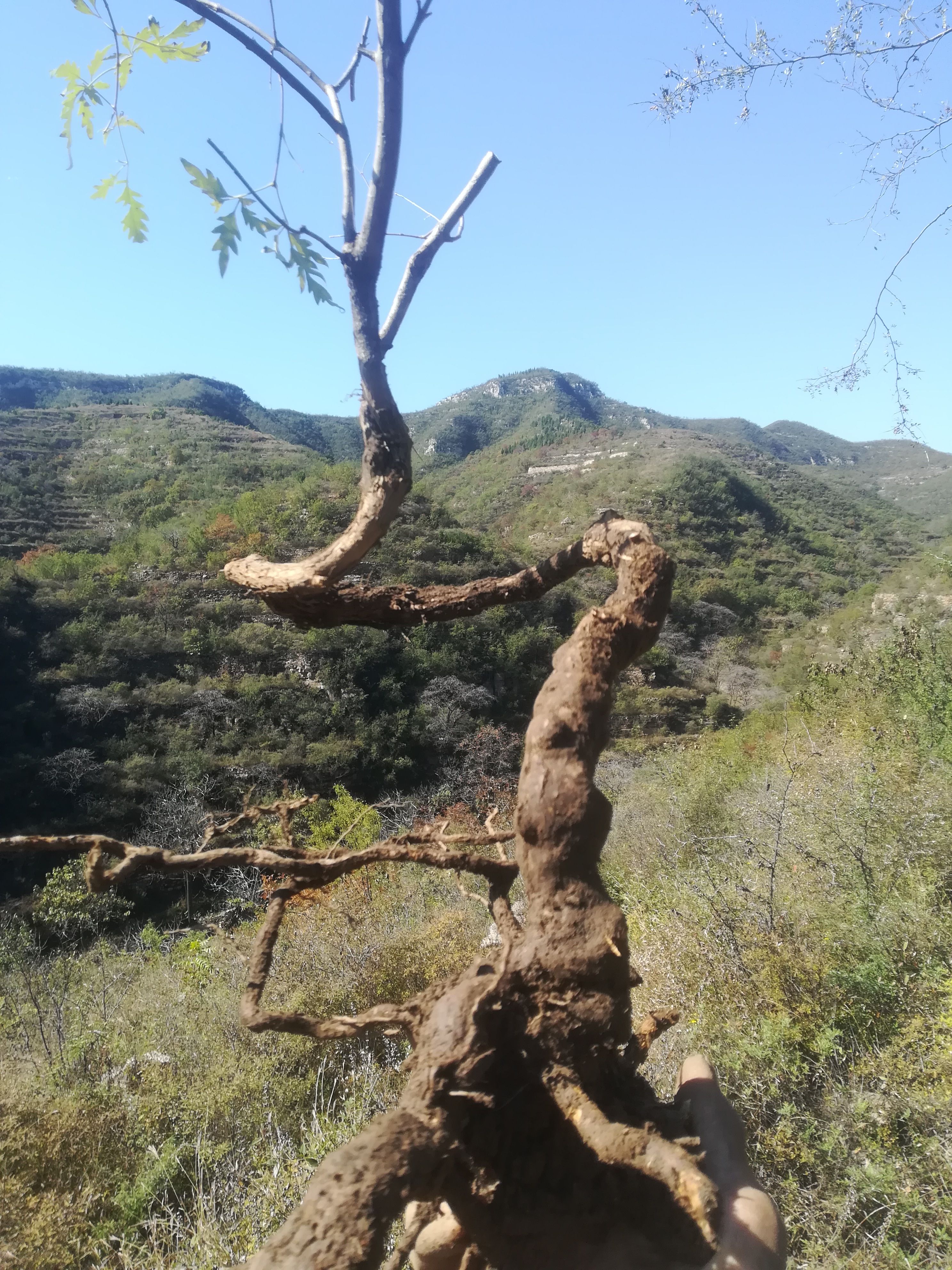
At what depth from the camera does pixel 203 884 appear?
13.2 meters

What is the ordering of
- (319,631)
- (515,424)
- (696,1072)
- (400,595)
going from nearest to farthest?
(696,1072) → (400,595) → (319,631) → (515,424)

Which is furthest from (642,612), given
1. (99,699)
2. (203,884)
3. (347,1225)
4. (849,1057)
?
(99,699)

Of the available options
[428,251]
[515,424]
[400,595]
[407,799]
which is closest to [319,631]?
[407,799]

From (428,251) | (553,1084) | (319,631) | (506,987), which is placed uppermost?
(428,251)

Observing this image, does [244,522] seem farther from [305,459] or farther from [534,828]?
[534,828]

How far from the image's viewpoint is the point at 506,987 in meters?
1.14

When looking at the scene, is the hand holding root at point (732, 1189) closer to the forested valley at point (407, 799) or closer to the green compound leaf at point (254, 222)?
the forested valley at point (407, 799)

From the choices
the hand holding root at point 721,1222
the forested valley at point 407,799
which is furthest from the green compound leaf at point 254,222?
the hand holding root at point 721,1222

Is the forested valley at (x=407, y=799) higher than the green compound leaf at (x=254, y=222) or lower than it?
lower

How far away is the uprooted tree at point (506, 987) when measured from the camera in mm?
1016

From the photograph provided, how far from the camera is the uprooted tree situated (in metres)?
1.02

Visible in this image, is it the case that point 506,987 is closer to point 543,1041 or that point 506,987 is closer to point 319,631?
point 543,1041

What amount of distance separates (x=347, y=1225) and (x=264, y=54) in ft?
5.84

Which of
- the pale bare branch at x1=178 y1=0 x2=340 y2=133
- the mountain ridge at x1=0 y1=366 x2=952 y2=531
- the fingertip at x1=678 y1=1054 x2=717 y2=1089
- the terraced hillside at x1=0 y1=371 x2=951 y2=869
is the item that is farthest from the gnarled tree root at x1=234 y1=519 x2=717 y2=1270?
the mountain ridge at x1=0 y1=366 x2=952 y2=531
